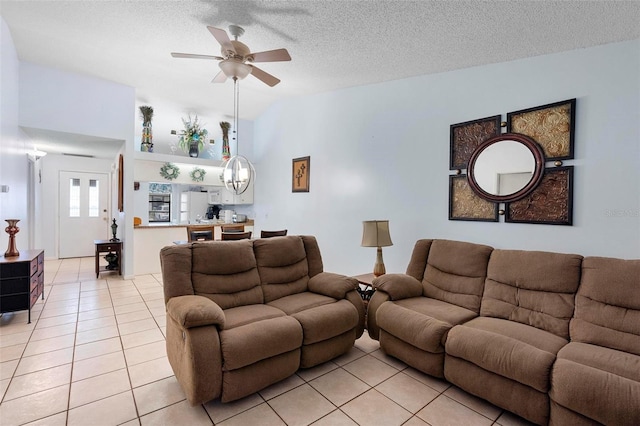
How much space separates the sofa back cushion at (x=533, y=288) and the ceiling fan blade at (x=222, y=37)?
9.27 ft

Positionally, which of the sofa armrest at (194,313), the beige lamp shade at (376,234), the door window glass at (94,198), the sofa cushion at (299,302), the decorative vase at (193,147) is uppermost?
the decorative vase at (193,147)

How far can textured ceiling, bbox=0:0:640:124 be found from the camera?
85.2 inches

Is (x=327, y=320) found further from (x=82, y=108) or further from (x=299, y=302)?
(x=82, y=108)

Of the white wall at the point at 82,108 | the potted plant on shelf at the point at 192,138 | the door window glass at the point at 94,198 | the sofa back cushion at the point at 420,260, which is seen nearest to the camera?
the sofa back cushion at the point at 420,260

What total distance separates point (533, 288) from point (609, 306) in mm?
418

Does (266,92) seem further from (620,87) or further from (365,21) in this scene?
(620,87)

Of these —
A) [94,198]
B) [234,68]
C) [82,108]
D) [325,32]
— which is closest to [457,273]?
[325,32]

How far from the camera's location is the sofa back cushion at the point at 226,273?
2355 mm

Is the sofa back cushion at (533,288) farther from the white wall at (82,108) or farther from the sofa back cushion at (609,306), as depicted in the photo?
the white wall at (82,108)

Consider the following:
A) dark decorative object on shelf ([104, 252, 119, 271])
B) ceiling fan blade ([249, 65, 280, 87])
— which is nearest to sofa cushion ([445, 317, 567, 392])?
ceiling fan blade ([249, 65, 280, 87])

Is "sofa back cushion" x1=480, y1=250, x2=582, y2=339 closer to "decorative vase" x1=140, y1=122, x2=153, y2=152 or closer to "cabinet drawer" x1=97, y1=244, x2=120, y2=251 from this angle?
"decorative vase" x1=140, y1=122, x2=153, y2=152

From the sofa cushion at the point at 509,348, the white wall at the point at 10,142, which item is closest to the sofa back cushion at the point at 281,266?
the sofa cushion at the point at 509,348

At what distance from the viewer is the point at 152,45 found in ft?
10.5

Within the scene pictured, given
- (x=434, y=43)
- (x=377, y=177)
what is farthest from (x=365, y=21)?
(x=377, y=177)
